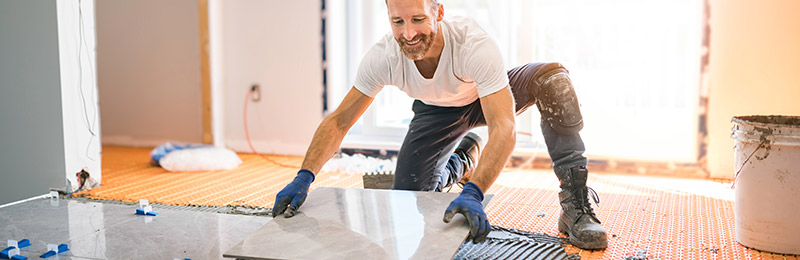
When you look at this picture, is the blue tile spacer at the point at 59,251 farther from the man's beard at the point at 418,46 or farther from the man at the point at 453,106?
the man's beard at the point at 418,46

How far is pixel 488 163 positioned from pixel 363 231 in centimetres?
44

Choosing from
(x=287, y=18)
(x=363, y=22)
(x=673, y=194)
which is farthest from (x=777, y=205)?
(x=287, y=18)

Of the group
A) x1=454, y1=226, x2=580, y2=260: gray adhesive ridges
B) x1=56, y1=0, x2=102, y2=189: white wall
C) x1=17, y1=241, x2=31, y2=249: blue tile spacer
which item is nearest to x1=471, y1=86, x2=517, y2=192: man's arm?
x1=454, y1=226, x2=580, y2=260: gray adhesive ridges

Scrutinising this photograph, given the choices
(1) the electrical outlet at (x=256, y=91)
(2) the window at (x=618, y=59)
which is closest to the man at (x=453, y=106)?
(2) the window at (x=618, y=59)

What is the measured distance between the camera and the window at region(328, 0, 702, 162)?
377 centimetres

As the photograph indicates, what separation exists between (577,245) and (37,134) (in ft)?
7.93

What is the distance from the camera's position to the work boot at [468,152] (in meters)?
2.92

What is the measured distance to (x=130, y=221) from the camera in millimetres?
2357

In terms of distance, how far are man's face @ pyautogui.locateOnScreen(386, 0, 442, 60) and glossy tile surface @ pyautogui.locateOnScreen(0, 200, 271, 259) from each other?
80cm

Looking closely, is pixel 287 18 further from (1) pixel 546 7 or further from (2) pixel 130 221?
(2) pixel 130 221

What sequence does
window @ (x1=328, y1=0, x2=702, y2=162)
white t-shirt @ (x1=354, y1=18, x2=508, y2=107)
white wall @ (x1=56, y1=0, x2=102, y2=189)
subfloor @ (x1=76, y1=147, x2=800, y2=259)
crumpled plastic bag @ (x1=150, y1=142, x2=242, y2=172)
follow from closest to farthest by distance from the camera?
white t-shirt @ (x1=354, y1=18, x2=508, y2=107)
subfloor @ (x1=76, y1=147, x2=800, y2=259)
white wall @ (x1=56, y1=0, x2=102, y2=189)
window @ (x1=328, y1=0, x2=702, y2=162)
crumpled plastic bag @ (x1=150, y1=142, x2=242, y2=172)

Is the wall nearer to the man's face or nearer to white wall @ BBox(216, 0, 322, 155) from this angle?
white wall @ BBox(216, 0, 322, 155)

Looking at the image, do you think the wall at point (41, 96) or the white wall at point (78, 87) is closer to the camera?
the wall at point (41, 96)

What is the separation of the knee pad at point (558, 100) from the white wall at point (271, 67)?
227 cm
